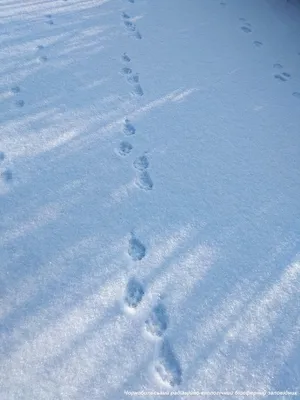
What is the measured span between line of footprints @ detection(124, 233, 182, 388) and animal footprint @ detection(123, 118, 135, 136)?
0.76 m

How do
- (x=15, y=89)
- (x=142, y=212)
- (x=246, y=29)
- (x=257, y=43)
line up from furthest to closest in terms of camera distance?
(x=246, y=29) → (x=257, y=43) → (x=15, y=89) → (x=142, y=212)

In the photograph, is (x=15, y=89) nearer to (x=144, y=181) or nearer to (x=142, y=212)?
(x=144, y=181)

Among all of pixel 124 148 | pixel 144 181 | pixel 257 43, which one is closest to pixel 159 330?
pixel 144 181

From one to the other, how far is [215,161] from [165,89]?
693mm

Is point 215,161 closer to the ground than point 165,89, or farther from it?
closer to the ground

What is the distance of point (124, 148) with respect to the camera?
1.77 meters

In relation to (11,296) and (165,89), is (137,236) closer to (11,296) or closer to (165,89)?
(11,296)

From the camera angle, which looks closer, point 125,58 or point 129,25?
point 125,58

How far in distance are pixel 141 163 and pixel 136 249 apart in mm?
518

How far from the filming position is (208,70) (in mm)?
2420

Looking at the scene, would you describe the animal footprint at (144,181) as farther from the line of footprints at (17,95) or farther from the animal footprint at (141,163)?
the line of footprints at (17,95)

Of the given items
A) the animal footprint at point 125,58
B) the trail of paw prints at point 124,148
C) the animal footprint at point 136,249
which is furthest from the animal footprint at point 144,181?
the animal footprint at point 125,58

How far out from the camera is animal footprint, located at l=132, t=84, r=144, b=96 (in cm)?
211

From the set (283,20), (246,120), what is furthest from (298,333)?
(283,20)
